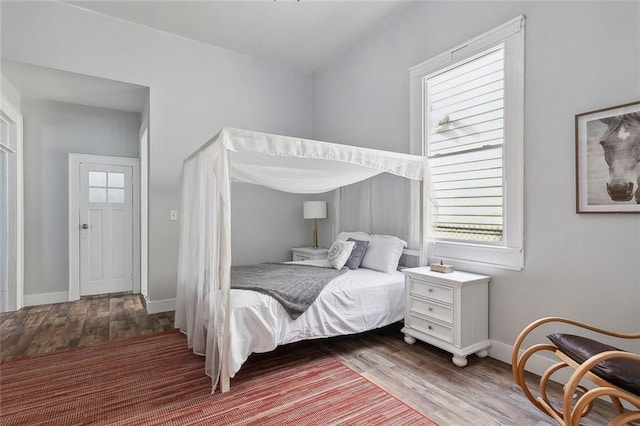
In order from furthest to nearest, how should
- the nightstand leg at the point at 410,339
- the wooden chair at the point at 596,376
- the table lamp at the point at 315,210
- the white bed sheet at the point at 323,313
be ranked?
the table lamp at the point at 315,210
the nightstand leg at the point at 410,339
the white bed sheet at the point at 323,313
the wooden chair at the point at 596,376

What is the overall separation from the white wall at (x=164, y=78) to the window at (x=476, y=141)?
239 centimetres

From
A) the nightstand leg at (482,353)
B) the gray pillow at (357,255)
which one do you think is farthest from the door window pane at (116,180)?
the nightstand leg at (482,353)

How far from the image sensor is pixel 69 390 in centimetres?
224

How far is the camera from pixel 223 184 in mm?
2219

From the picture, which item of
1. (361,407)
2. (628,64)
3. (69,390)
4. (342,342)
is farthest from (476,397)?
(69,390)

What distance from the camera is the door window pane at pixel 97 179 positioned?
4809 millimetres

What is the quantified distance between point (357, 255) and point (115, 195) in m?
3.95

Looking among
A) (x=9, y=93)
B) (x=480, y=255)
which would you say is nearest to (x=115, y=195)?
(x=9, y=93)

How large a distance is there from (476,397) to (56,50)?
5048mm

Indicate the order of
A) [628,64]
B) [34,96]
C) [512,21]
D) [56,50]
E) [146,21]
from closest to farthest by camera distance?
1. [628,64]
2. [512,21]
3. [56,50]
4. [146,21]
5. [34,96]

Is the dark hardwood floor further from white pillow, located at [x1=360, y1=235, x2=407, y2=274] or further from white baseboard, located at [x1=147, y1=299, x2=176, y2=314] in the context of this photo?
white pillow, located at [x1=360, y1=235, x2=407, y2=274]

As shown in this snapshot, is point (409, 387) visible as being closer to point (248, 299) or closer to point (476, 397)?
point (476, 397)

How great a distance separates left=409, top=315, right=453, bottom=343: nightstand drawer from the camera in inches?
103

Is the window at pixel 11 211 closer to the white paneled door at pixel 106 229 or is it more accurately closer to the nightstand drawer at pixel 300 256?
the white paneled door at pixel 106 229
